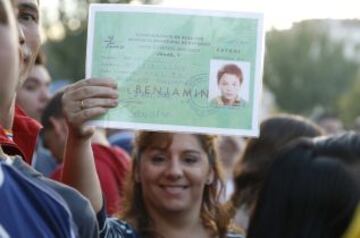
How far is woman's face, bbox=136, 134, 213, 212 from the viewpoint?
4.16m

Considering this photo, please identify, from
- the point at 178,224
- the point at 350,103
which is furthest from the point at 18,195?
the point at 350,103

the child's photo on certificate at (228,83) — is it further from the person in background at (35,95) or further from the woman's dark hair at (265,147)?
the person in background at (35,95)

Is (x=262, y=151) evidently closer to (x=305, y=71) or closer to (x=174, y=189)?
(x=174, y=189)

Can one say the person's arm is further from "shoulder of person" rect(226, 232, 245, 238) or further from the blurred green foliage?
the blurred green foliage

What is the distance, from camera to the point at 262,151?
16.7 feet

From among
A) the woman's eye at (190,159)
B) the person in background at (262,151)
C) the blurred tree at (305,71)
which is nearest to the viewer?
the woman's eye at (190,159)

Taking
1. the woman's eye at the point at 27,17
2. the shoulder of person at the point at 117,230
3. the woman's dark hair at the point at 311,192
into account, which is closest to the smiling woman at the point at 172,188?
the shoulder of person at the point at 117,230

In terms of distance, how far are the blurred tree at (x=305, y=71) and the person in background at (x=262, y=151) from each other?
143ft

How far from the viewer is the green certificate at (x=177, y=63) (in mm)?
3143

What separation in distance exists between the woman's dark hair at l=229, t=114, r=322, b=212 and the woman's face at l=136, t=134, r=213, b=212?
0.76 m

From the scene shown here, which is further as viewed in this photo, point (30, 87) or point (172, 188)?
point (30, 87)

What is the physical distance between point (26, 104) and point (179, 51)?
442cm

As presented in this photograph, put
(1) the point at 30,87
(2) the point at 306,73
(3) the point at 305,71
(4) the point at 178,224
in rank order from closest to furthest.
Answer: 1. (4) the point at 178,224
2. (1) the point at 30,87
3. (3) the point at 305,71
4. (2) the point at 306,73

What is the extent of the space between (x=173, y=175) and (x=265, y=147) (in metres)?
1.05
